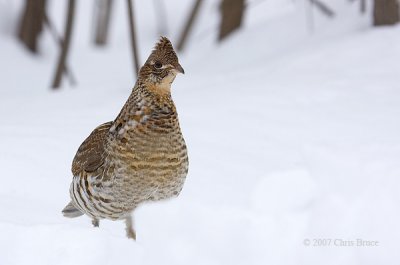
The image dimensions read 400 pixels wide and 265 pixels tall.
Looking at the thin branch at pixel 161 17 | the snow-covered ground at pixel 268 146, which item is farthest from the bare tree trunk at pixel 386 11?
the thin branch at pixel 161 17

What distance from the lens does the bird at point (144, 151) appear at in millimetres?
3510

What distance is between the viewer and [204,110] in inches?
219

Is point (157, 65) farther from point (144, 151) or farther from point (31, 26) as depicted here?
point (31, 26)

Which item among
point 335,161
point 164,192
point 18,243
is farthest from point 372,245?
point 18,243

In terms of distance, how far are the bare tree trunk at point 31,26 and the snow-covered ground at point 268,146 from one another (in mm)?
1330

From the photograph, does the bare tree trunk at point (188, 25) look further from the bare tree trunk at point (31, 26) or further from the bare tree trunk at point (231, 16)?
the bare tree trunk at point (31, 26)

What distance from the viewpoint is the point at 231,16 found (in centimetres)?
845

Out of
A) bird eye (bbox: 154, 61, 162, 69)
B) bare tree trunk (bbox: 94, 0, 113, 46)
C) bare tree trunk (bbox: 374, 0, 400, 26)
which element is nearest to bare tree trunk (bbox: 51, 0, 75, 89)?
bare tree trunk (bbox: 374, 0, 400, 26)

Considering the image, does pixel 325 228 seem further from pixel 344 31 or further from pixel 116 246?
pixel 344 31

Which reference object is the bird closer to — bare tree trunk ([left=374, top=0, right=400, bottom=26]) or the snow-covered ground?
the snow-covered ground

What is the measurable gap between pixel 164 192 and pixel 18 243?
698 mm

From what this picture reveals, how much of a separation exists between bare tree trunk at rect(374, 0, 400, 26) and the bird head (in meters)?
3.27

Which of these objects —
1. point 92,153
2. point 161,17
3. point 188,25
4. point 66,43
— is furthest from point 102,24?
point 92,153

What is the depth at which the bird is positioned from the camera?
351 centimetres
